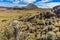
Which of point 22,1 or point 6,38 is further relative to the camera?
point 22,1

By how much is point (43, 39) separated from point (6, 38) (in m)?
3.56

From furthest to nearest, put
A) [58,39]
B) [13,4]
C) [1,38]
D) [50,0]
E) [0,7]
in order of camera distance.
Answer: [0,7] < [13,4] < [50,0] < [1,38] < [58,39]

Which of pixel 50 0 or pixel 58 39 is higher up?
pixel 58 39

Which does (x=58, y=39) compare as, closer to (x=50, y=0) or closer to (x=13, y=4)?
(x=50, y=0)

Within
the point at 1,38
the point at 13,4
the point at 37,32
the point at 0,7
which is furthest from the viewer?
the point at 0,7

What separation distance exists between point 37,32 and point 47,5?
117ft

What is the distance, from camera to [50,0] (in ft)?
196

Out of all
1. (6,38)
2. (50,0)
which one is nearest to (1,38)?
(6,38)

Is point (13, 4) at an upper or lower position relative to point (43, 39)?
lower

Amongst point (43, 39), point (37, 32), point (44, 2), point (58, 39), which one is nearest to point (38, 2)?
point (44, 2)

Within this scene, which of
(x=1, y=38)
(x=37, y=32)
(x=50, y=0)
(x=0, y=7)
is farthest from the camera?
(x=0, y=7)

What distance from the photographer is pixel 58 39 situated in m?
16.7

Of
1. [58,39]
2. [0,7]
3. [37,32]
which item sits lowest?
[0,7]

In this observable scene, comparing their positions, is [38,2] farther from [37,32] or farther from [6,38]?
[6,38]
